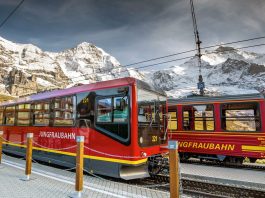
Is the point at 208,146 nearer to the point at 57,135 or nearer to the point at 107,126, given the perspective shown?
the point at 107,126

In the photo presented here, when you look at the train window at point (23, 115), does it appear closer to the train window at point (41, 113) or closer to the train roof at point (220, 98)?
the train window at point (41, 113)

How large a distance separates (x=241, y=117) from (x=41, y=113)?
8.45 m

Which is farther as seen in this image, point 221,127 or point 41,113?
point 221,127

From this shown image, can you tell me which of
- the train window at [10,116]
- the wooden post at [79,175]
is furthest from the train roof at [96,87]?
the wooden post at [79,175]

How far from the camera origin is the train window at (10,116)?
1443 cm

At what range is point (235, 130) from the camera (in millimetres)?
11914

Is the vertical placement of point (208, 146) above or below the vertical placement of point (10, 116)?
below

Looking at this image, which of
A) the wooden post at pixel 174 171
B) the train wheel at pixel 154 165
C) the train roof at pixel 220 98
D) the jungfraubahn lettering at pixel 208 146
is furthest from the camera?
the jungfraubahn lettering at pixel 208 146

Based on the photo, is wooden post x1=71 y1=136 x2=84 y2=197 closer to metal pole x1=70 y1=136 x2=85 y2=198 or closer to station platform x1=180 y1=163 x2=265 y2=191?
metal pole x1=70 y1=136 x2=85 y2=198

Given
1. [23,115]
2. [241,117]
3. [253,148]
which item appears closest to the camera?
[253,148]

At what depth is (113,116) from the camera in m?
8.73

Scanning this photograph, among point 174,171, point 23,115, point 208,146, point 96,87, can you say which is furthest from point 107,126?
point 23,115

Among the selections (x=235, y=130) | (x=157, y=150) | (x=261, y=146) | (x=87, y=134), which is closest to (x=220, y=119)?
(x=235, y=130)

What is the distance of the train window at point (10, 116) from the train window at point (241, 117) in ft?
33.8
